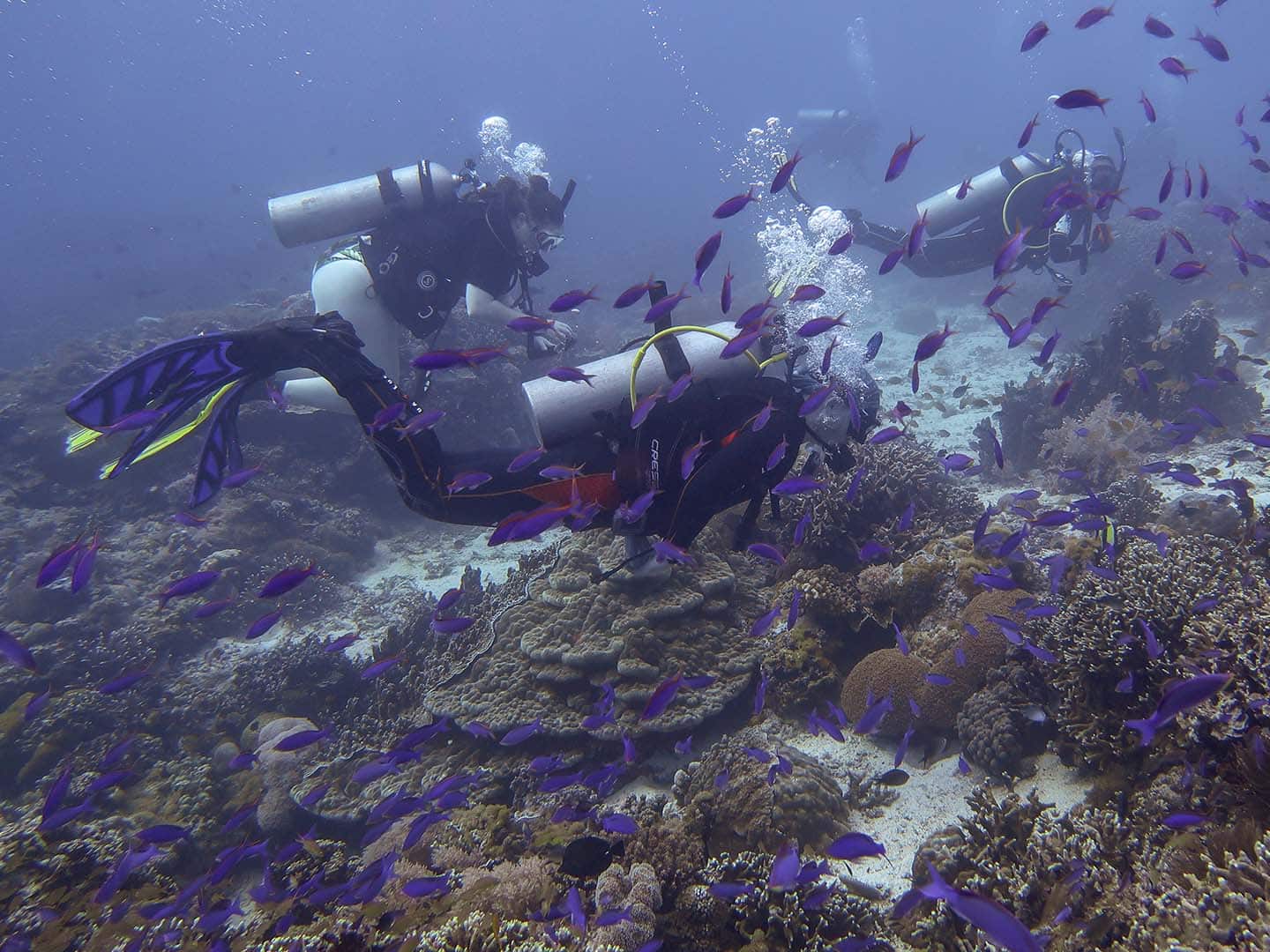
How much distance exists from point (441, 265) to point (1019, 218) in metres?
10.2

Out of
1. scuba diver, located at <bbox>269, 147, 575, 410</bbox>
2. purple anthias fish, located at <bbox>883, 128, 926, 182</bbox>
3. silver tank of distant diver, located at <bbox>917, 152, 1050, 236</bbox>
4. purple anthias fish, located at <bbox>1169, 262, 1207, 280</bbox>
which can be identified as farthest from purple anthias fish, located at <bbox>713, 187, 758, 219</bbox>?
silver tank of distant diver, located at <bbox>917, 152, 1050, 236</bbox>

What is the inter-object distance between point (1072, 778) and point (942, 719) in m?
0.89

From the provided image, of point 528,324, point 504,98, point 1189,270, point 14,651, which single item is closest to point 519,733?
point 528,324

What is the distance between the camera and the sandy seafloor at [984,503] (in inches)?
157

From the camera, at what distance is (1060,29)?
332 feet

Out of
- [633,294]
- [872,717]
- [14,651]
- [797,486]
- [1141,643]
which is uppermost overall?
[633,294]

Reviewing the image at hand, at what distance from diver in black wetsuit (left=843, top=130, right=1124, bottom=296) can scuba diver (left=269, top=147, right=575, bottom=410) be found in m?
5.68

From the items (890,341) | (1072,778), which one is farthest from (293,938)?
(890,341)

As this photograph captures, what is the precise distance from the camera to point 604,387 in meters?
5.26

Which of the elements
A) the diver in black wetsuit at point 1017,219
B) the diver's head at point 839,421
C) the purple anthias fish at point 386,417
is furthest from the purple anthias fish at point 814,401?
the diver in black wetsuit at point 1017,219

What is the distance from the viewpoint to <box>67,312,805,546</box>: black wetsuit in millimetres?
4605

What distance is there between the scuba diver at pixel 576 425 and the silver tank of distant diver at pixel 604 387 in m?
0.01

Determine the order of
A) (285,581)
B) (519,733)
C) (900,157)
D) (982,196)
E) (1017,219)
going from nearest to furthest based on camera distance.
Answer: (285,581) → (519,733) → (900,157) → (1017,219) → (982,196)

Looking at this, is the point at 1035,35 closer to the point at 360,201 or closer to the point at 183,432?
the point at 360,201
